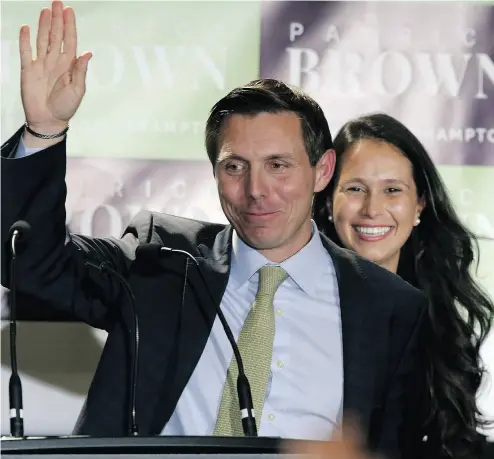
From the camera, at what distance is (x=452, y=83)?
275 cm

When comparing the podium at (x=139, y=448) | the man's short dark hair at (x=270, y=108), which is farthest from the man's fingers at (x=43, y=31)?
the podium at (x=139, y=448)

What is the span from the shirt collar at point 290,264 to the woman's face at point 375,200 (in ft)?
1.65

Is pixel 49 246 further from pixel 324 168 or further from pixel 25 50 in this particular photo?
pixel 324 168

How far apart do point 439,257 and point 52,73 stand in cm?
132

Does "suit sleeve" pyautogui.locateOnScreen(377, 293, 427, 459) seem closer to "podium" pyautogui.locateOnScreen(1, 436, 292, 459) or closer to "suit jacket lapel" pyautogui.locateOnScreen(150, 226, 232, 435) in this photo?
"suit jacket lapel" pyautogui.locateOnScreen(150, 226, 232, 435)

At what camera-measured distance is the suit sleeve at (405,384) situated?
2.07 metres

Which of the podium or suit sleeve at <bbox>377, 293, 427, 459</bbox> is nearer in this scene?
the podium

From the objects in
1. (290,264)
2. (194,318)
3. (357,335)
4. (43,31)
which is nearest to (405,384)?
(357,335)

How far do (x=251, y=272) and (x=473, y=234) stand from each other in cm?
86

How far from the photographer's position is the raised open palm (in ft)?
6.11

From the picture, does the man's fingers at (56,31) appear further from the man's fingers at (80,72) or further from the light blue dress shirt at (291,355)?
the light blue dress shirt at (291,355)

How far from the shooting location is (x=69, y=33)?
73.9 inches

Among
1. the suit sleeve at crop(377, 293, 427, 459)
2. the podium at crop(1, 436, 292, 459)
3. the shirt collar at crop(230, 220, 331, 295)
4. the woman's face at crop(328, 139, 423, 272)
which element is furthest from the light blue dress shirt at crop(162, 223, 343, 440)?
the podium at crop(1, 436, 292, 459)

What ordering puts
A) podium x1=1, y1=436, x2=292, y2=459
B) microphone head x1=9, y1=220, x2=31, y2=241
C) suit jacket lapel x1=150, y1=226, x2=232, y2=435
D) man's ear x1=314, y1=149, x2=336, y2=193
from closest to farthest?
podium x1=1, y1=436, x2=292, y2=459 < microphone head x1=9, y1=220, x2=31, y2=241 < suit jacket lapel x1=150, y1=226, x2=232, y2=435 < man's ear x1=314, y1=149, x2=336, y2=193
